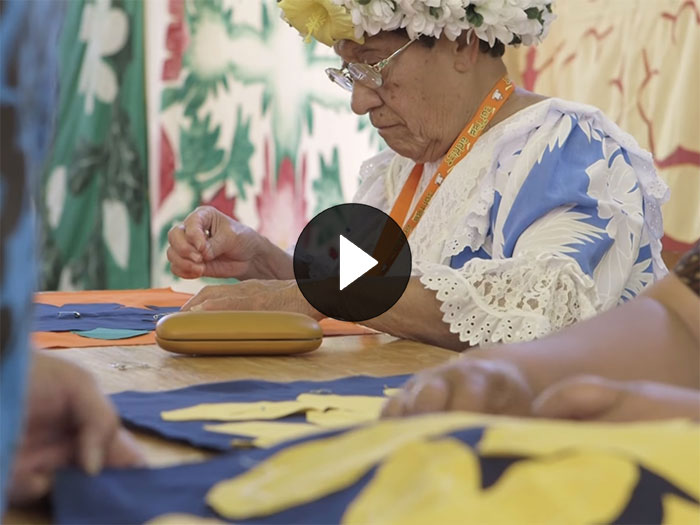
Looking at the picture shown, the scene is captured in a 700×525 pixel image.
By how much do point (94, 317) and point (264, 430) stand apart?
39.4 inches

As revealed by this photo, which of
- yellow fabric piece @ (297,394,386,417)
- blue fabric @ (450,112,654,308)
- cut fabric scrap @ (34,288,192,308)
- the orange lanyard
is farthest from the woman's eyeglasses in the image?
yellow fabric piece @ (297,394,386,417)

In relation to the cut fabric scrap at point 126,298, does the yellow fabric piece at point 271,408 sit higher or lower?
higher

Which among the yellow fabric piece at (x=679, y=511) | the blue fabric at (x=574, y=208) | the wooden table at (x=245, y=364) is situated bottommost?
the wooden table at (x=245, y=364)

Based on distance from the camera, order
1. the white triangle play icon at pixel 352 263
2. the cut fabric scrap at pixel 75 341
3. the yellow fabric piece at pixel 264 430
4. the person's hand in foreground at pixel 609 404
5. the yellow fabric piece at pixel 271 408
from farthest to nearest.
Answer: the white triangle play icon at pixel 352 263 → the cut fabric scrap at pixel 75 341 → the yellow fabric piece at pixel 271 408 → the yellow fabric piece at pixel 264 430 → the person's hand in foreground at pixel 609 404

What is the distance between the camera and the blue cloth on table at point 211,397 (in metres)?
0.85

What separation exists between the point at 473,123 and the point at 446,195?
188mm

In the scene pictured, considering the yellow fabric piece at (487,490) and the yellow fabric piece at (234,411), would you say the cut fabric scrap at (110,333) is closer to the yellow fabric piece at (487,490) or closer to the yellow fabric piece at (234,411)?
the yellow fabric piece at (234,411)

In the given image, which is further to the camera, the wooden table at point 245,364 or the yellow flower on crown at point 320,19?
the yellow flower on crown at point 320,19

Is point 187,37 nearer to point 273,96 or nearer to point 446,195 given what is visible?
point 273,96

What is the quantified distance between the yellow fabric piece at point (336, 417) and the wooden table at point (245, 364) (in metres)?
0.23

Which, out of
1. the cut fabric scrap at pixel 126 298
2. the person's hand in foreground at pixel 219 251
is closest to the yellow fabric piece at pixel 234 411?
the cut fabric scrap at pixel 126 298

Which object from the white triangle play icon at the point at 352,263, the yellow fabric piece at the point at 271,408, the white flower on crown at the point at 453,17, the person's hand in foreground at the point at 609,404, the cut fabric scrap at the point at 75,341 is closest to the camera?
the person's hand in foreground at the point at 609,404

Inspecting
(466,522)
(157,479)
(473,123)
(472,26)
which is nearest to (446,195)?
(473,123)
